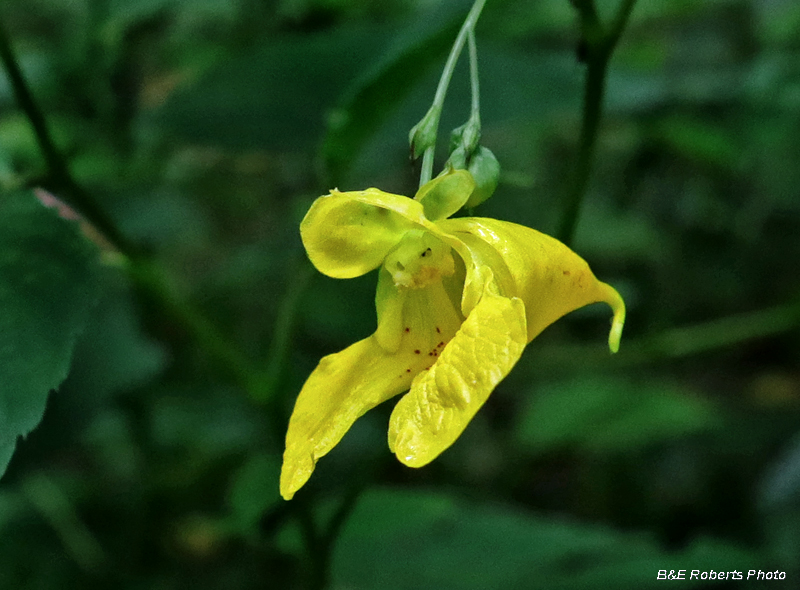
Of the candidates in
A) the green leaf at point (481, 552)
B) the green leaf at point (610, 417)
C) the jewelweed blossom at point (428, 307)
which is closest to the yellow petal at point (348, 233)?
the jewelweed blossom at point (428, 307)

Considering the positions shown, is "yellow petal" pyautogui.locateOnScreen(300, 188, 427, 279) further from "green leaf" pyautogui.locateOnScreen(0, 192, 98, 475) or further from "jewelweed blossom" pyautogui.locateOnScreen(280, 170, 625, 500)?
"green leaf" pyautogui.locateOnScreen(0, 192, 98, 475)

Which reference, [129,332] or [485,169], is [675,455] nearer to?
[129,332]

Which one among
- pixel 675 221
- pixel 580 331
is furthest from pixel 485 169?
pixel 675 221

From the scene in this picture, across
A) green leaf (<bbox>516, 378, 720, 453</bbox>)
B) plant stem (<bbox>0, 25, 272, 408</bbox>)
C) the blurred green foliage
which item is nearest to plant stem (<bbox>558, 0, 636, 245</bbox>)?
the blurred green foliage

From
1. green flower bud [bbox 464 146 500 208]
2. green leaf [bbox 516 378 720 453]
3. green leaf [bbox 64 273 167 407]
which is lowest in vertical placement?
green leaf [bbox 516 378 720 453]

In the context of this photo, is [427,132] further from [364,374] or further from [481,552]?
[481,552]

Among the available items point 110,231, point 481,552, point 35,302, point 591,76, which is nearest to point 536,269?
point 591,76
